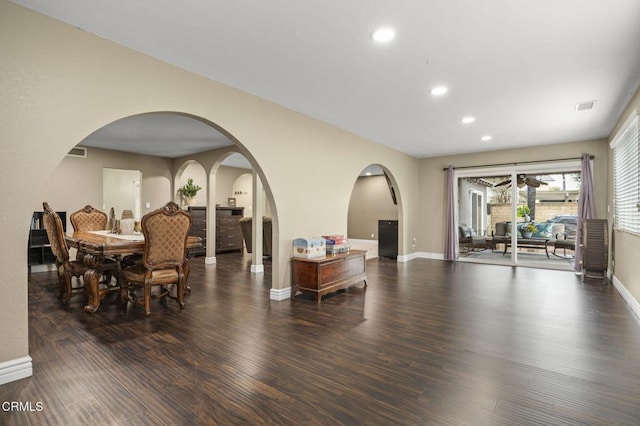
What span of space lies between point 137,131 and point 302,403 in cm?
546

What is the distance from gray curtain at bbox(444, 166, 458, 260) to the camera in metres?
7.51

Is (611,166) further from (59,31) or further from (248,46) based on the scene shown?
(59,31)

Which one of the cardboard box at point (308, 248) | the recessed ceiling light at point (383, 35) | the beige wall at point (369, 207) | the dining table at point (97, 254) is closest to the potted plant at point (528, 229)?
the beige wall at point (369, 207)

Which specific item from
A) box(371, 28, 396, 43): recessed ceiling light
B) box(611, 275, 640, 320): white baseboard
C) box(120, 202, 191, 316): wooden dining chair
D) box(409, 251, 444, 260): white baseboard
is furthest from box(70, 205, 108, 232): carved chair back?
box(611, 275, 640, 320): white baseboard

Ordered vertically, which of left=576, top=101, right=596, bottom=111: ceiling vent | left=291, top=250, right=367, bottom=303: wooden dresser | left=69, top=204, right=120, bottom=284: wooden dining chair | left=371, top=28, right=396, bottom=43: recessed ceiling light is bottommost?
left=291, top=250, right=367, bottom=303: wooden dresser

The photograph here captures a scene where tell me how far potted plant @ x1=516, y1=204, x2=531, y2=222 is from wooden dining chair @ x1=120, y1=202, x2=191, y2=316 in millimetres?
6994

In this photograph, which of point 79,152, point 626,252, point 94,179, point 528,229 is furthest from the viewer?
point 528,229

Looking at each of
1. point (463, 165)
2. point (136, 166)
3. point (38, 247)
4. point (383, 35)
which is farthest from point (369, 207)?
point (383, 35)

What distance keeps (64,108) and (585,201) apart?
7.65 m

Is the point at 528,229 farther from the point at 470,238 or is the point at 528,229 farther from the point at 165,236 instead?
the point at 165,236

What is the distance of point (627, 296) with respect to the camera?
4.04 metres

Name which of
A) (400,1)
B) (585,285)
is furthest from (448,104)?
(585,285)

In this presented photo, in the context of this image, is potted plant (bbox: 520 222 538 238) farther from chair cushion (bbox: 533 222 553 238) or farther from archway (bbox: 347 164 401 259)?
archway (bbox: 347 164 401 259)

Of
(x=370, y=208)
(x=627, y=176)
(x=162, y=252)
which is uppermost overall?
(x=627, y=176)
